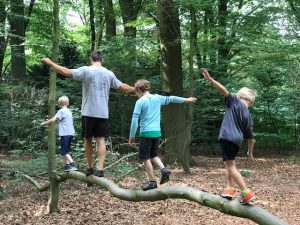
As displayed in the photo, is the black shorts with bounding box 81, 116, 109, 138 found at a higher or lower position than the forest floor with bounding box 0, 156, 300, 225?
higher

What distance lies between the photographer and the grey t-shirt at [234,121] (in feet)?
14.8

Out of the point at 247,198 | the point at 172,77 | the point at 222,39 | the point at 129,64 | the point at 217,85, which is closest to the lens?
the point at 247,198

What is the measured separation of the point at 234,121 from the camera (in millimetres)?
4559

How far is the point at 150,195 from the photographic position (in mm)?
5055

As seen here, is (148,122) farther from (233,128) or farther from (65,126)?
(65,126)

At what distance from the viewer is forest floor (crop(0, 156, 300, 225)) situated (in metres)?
8.38

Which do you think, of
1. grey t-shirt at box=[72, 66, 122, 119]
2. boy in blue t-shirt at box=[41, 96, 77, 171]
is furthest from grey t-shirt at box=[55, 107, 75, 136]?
grey t-shirt at box=[72, 66, 122, 119]

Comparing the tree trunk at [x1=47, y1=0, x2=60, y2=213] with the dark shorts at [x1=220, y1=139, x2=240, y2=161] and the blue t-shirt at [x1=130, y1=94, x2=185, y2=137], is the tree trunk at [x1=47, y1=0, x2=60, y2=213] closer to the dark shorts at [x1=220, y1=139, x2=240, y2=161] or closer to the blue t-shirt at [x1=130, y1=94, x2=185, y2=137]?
the blue t-shirt at [x1=130, y1=94, x2=185, y2=137]

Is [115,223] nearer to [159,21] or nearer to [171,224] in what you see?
[171,224]

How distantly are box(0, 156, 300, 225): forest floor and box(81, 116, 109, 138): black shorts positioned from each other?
9.21ft

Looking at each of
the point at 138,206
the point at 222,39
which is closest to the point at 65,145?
the point at 138,206

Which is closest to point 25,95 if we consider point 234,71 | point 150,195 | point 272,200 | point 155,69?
point 155,69

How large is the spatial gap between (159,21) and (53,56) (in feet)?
19.7

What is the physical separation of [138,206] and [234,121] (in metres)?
5.55
